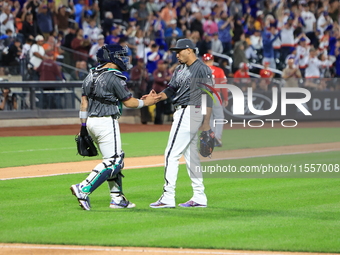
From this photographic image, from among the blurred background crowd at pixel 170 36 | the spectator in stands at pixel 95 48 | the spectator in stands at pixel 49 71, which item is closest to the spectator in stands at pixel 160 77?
the blurred background crowd at pixel 170 36

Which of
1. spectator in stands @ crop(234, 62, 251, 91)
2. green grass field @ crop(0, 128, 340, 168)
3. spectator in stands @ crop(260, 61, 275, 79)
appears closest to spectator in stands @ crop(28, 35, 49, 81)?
green grass field @ crop(0, 128, 340, 168)

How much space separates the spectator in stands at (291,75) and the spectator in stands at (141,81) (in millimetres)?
5346

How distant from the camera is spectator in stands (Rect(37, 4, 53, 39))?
22484 mm

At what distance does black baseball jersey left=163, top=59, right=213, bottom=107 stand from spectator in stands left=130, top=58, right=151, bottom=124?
51.3 ft

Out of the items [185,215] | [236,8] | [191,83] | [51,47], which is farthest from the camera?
[236,8]

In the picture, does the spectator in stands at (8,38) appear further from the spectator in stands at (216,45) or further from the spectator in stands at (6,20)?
the spectator in stands at (216,45)

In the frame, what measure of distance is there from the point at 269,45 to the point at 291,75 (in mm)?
2926

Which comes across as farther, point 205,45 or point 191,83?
point 205,45

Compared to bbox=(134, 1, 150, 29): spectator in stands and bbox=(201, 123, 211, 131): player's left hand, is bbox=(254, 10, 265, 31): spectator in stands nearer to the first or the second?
bbox=(134, 1, 150, 29): spectator in stands

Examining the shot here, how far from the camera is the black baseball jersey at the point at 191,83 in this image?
7.88 m

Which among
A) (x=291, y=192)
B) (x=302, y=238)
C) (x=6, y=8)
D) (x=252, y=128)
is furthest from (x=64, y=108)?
(x=302, y=238)

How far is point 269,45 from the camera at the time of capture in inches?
1066

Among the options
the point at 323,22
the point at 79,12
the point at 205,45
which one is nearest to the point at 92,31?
the point at 79,12

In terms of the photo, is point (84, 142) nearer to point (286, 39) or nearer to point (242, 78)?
point (242, 78)
